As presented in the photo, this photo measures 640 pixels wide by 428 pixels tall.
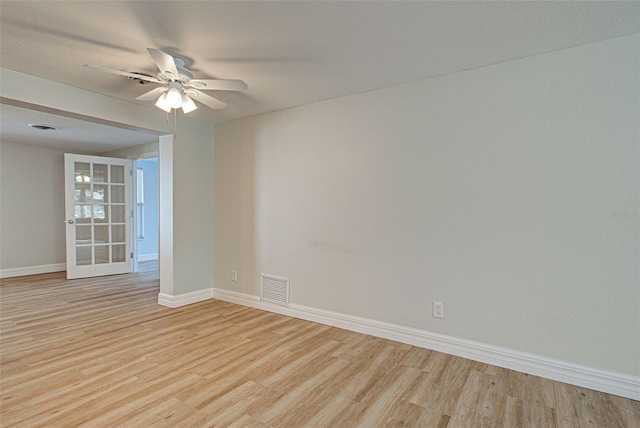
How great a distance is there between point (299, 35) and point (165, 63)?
90cm

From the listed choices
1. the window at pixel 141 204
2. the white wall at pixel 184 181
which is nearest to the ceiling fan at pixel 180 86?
the white wall at pixel 184 181

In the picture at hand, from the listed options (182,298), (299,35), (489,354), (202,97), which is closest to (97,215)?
(182,298)

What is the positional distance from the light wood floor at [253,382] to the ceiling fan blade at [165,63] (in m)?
2.13

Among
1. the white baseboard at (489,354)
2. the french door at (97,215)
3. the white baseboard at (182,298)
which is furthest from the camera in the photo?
the french door at (97,215)

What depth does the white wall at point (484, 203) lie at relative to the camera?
2.12 m

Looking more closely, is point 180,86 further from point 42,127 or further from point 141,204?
point 141,204

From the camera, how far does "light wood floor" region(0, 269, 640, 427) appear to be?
1827mm

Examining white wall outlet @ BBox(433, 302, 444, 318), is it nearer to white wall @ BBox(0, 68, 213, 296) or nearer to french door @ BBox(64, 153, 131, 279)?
white wall @ BBox(0, 68, 213, 296)

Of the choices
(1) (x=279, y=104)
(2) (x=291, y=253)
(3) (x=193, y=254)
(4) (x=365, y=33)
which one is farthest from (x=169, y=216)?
(4) (x=365, y=33)

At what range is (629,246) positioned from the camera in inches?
81.2

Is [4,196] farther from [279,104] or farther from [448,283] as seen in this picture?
[448,283]

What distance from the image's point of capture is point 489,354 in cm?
248

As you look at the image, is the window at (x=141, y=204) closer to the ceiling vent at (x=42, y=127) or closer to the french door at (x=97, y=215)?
the french door at (x=97, y=215)

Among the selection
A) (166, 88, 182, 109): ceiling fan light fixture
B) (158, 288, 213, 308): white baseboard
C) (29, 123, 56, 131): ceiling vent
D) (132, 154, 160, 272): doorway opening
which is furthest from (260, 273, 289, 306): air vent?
(132, 154, 160, 272): doorway opening
